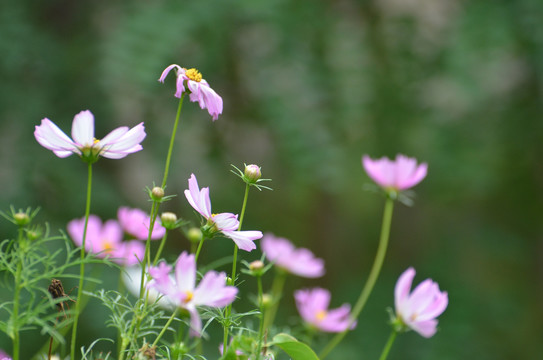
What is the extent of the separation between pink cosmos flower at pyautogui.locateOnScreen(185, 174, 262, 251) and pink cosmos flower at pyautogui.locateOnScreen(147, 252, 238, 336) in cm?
4

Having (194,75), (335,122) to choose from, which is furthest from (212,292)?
(335,122)

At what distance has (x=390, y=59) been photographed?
1.40 m

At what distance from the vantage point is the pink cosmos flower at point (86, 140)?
0.82 feet

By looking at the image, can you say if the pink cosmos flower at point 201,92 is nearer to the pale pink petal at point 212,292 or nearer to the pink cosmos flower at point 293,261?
the pale pink petal at point 212,292

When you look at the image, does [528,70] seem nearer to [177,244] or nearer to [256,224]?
[256,224]

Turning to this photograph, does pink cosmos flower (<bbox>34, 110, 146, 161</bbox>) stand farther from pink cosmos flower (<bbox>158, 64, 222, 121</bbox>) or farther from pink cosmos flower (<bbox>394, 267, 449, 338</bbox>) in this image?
pink cosmos flower (<bbox>394, 267, 449, 338</bbox>)

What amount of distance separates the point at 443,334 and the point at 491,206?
1.85ft

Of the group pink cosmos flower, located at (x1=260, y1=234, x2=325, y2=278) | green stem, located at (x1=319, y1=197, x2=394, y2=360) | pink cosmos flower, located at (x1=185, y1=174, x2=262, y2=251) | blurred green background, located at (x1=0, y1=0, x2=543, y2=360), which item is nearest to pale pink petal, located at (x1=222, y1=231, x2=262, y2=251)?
pink cosmos flower, located at (x1=185, y1=174, x2=262, y2=251)

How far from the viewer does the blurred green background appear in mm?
1058

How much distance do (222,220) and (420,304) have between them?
13 cm

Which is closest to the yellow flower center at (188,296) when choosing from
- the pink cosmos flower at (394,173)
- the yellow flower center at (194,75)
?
the yellow flower center at (194,75)

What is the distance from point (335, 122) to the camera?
118 cm

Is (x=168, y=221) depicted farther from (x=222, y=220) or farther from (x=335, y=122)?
(x=335, y=122)

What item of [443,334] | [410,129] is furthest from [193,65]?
[443,334]
